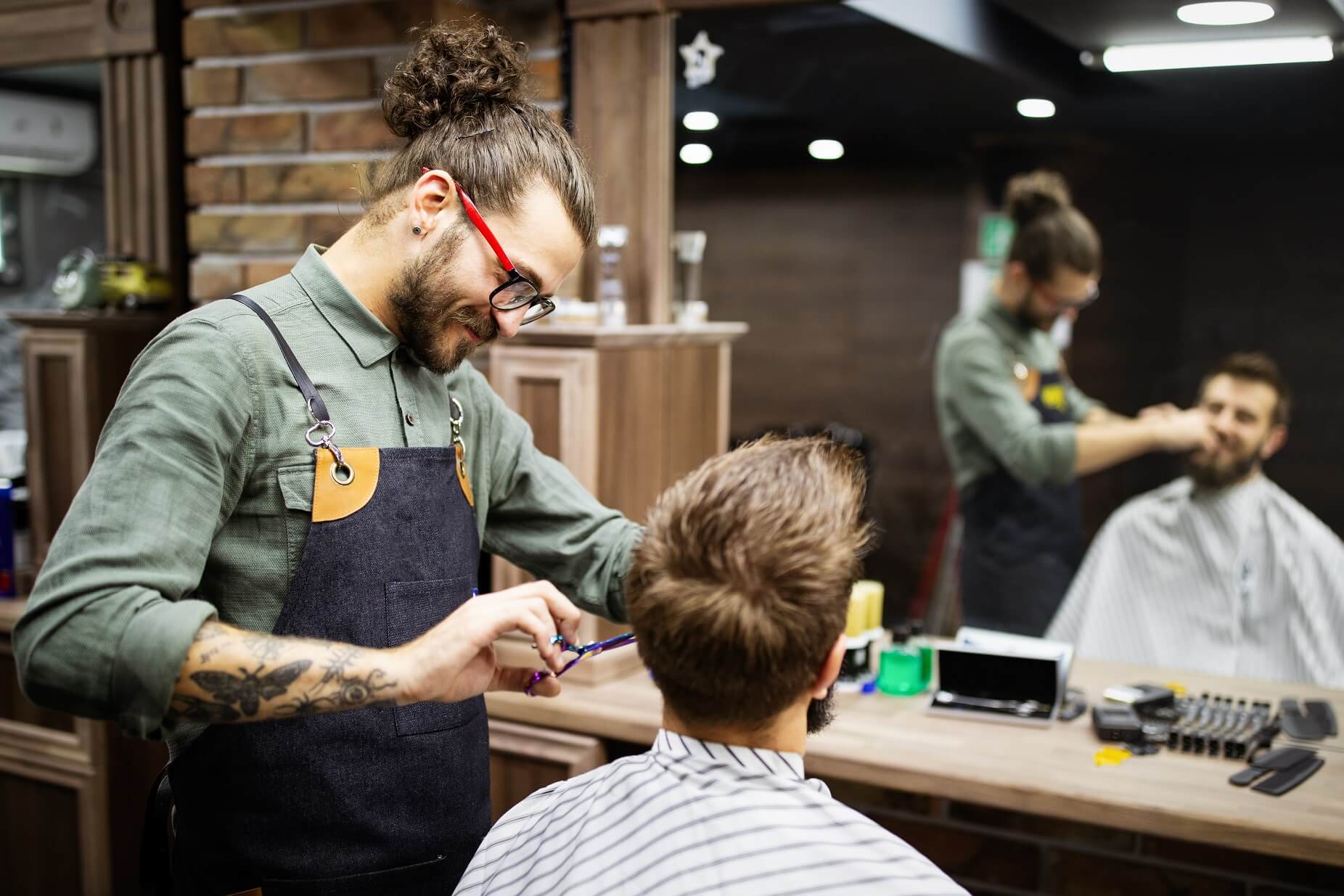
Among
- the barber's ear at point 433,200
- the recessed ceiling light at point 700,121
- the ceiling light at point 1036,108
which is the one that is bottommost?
the barber's ear at point 433,200

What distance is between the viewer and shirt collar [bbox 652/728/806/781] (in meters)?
1.16

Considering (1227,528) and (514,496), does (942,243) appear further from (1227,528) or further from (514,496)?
(514,496)

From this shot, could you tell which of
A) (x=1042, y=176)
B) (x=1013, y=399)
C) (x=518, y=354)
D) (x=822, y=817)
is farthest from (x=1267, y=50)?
(x=822, y=817)

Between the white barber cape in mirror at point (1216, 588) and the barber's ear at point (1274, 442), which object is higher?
the barber's ear at point (1274, 442)

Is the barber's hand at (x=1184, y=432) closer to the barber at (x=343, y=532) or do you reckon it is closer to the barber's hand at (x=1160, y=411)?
the barber's hand at (x=1160, y=411)

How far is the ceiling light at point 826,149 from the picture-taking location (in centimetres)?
269

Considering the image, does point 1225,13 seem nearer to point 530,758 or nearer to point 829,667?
point 829,667

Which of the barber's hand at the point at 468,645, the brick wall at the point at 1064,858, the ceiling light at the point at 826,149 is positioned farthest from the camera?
the ceiling light at the point at 826,149

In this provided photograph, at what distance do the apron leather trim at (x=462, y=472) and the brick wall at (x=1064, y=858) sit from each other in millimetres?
1126

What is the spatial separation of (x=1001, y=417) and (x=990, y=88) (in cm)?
74

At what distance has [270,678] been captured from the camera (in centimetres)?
117

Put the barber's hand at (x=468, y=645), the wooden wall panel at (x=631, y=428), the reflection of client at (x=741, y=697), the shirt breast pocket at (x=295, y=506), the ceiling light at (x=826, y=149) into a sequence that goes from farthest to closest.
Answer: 1. the ceiling light at (x=826, y=149)
2. the wooden wall panel at (x=631, y=428)
3. the shirt breast pocket at (x=295, y=506)
4. the barber's hand at (x=468, y=645)
5. the reflection of client at (x=741, y=697)

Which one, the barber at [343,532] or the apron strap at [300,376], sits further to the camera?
the apron strap at [300,376]

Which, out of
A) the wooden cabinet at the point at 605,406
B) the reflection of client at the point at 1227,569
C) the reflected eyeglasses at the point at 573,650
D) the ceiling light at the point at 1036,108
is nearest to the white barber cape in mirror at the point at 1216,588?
the reflection of client at the point at 1227,569
